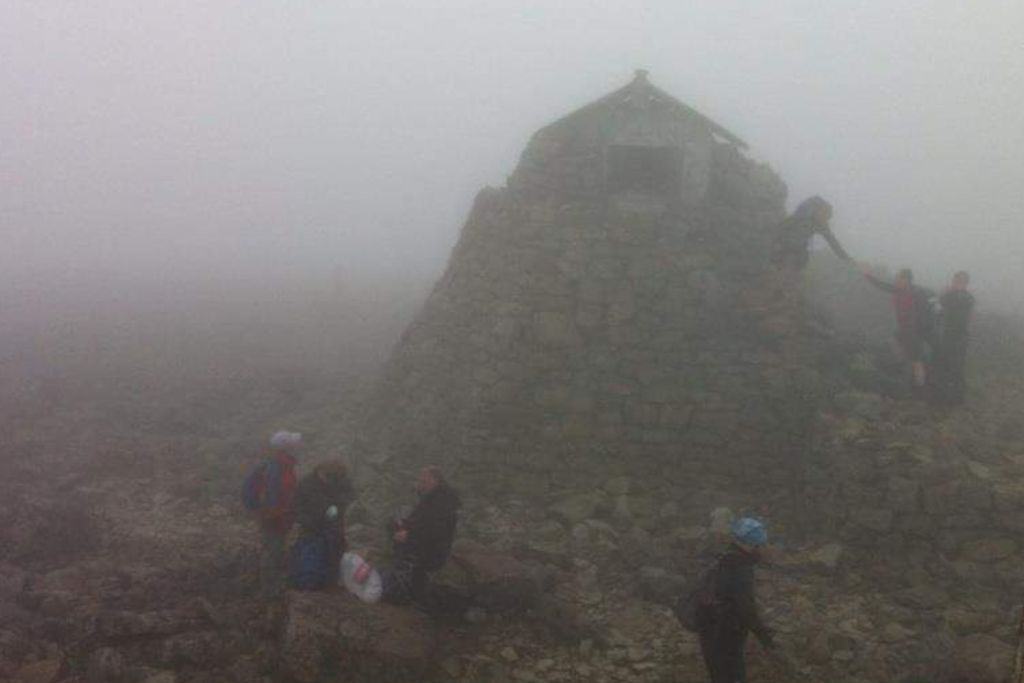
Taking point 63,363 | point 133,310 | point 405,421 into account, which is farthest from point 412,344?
point 133,310

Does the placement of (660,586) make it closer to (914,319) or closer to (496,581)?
(496,581)

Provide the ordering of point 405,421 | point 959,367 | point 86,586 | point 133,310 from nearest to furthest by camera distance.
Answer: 1. point 86,586
2. point 959,367
3. point 405,421
4. point 133,310

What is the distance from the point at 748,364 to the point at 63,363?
56.3 feet

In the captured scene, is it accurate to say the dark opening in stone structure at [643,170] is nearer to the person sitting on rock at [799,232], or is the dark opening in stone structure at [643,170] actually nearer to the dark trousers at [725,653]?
the person sitting on rock at [799,232]

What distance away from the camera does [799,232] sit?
14.7 metres

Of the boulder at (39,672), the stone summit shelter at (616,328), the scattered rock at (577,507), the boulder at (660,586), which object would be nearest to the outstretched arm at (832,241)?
the stone summit shelter at (616,328)

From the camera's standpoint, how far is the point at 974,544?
1044 cm

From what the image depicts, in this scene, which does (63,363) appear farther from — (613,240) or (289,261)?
(289,261)

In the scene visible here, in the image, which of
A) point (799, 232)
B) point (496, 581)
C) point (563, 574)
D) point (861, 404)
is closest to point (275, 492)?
point (496, 581)

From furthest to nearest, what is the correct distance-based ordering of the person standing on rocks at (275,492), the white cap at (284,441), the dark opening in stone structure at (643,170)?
the dark opening in stone structure at (643,170) < the person standing on rocks at (275,492) < the white cap at (284,441)

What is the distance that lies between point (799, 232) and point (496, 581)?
8473 mm

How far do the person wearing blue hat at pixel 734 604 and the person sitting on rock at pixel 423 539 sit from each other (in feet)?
9.57

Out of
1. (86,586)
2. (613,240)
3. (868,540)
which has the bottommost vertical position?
(86,586)

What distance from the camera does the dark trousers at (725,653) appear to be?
267 inches
